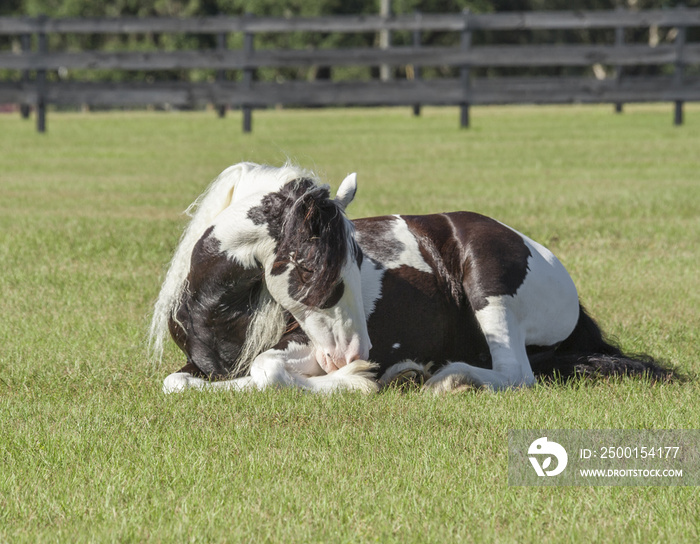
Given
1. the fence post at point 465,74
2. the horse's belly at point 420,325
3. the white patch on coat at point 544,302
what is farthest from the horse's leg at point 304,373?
the fence post at point 465,74

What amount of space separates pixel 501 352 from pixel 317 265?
1.13m

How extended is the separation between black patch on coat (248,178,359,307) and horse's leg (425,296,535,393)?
790mm

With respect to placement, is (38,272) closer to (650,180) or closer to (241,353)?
(241,353)

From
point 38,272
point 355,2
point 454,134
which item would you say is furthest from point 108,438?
point 355,2

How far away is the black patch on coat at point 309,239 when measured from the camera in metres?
3.93

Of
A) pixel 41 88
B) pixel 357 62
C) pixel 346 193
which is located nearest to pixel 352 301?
pixel 346 193

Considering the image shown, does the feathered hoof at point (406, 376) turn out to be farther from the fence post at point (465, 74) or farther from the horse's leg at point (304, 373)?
the fence post at point (465, 74)

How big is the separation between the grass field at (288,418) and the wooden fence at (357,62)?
8.90 metres

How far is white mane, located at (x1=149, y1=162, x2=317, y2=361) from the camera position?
13.8 ft

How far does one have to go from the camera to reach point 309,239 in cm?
395

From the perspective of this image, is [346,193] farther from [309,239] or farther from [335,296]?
[335,296]

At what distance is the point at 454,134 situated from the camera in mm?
19656

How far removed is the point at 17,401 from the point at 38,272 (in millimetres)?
3309

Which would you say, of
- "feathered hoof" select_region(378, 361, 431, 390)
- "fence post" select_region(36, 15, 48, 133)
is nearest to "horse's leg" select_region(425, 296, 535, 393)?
"feathered hoof" select_region(378, 361, 431, 390)
